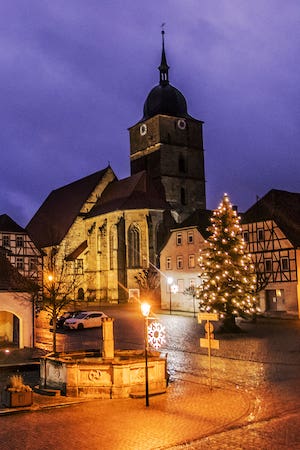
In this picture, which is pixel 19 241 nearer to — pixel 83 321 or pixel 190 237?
pixel 190 237

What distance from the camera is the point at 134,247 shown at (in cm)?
5678

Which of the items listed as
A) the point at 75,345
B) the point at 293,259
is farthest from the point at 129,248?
the point at 75,345

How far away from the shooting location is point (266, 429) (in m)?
10.5

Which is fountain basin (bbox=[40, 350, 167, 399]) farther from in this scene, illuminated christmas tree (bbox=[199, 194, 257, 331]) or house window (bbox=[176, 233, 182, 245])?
house window (bbox=[176, 233, 182, 245])

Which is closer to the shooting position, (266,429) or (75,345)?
(266,429)

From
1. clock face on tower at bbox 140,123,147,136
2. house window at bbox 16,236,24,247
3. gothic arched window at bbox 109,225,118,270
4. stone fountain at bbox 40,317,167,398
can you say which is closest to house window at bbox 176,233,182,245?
gothic arched window at bbox 109,225,118,270

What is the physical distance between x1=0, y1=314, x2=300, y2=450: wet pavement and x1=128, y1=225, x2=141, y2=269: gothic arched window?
3776cm

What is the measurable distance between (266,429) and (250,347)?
12148mm

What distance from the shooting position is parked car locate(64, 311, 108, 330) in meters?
33.9

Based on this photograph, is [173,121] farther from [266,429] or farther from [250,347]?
[266,429]

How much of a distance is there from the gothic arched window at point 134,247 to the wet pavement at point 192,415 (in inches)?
1487

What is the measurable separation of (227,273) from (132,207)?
94.3ft

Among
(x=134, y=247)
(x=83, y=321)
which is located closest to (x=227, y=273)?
(x=83, y=321)

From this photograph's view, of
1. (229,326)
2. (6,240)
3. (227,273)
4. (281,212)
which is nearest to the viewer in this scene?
(229,326)
